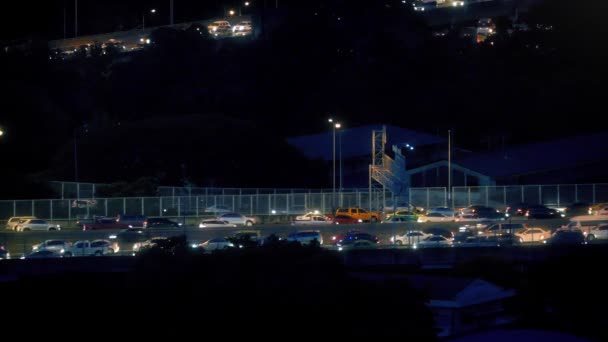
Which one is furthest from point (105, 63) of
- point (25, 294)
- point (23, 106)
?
point (25, 294)

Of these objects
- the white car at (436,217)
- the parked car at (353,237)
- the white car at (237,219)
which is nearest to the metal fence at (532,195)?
the white car at (436,217)

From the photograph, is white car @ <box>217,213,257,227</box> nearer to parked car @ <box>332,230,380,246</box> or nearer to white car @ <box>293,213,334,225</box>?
white car @ <box>293,213,334,225</box>

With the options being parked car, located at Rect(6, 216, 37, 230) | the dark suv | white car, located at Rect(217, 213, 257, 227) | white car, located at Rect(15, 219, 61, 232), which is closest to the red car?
white car, located at Rect(217, 213, 257, 227)

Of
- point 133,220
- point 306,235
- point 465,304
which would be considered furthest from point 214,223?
point 465,304

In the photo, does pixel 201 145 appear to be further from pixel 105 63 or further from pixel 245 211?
pixel 105 63

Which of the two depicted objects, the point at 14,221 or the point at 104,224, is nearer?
the point at 104,224

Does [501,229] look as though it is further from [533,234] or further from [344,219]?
[344,219]

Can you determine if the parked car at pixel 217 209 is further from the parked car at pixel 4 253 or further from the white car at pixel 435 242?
the parked car at pixel 4 253
